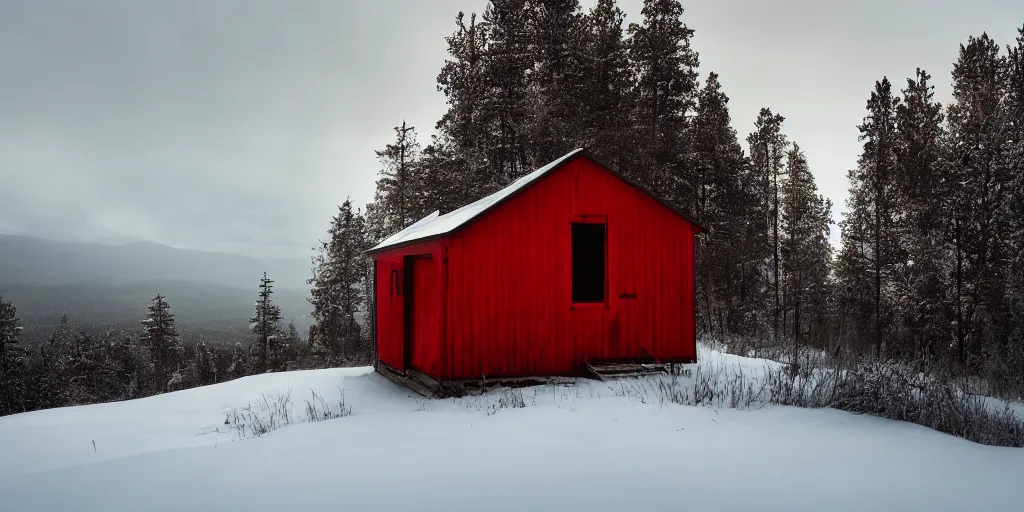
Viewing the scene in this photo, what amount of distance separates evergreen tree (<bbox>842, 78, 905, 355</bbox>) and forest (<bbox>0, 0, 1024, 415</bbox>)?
0.26 ft

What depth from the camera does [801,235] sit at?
34.4 m

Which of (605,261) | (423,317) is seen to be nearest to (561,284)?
(605,261)

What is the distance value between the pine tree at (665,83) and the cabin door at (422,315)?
53.9 feet

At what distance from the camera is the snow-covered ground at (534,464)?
4863 millimetres

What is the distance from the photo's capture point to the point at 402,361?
43.5ft

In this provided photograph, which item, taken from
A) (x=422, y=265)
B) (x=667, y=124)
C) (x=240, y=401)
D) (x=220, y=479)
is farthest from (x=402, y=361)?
(x=667, y=124)

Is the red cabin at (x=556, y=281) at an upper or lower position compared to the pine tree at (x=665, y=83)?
lower

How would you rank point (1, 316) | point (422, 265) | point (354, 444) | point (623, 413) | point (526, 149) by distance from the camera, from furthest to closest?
1. point (1, 316)
2. point (526, 149)
3. point (422, 265)
4. point (623, 413)
5. point (354, 444)

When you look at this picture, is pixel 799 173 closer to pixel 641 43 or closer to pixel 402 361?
pixel 641 43

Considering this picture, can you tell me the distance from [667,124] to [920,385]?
20645 millimetres

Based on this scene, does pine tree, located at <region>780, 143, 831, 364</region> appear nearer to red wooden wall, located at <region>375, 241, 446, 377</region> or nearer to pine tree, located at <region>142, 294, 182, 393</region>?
red wooden wall, located at <region>375, 241, 446, 377</region>

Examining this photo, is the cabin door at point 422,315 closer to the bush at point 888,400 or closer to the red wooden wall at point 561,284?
the red wooden wall at point 561,284

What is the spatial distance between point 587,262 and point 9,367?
4127cm

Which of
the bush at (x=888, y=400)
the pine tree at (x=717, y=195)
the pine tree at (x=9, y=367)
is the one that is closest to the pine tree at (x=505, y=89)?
the pine tree at (x=717, y=195)
